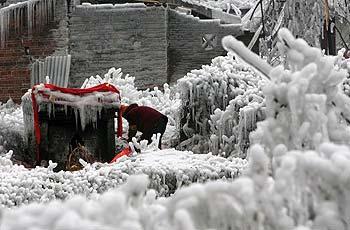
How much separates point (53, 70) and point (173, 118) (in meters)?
5.49

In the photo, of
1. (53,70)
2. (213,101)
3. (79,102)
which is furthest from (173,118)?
(53,70)

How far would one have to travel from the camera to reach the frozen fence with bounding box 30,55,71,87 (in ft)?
54.6

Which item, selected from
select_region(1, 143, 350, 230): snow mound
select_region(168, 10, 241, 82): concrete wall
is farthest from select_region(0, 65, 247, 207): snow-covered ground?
select_region(168, 10, 241, 82): concrete wall

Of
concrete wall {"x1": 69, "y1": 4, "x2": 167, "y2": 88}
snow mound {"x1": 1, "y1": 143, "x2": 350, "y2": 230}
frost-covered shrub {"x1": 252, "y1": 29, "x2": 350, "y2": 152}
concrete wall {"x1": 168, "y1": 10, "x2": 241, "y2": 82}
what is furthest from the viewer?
concrete wall {"x1": 168, "y1": 10, "x2": 241, "y2": 82}

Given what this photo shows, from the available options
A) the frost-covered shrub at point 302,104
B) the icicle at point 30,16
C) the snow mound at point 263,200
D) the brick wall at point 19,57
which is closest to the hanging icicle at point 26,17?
the icicle at point 30,16

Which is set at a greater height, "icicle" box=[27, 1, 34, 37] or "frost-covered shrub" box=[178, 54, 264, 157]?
"icicle" box=[27, 1, 34, 37]

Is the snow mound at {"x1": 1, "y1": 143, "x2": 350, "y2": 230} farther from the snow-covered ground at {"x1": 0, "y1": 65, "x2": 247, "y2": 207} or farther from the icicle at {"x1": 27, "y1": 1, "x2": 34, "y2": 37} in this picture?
the icicle at {"x1": 27, "y1": 1, "x2": 34, "y2": 37}

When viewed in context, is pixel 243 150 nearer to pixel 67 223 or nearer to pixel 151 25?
pixel 67 223

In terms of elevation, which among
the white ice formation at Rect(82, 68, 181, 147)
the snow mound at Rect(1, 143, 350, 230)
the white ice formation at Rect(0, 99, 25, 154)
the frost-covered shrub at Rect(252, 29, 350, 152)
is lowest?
the white ice formation at Rect(0, 99, 25, 154)

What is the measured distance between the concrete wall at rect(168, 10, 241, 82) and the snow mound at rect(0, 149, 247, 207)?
10.7m

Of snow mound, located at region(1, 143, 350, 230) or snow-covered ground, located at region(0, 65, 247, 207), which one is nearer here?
snow mound, located at region(1, 143, 350, 230)

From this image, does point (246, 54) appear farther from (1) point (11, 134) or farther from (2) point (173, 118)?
(2) point (173, 118)

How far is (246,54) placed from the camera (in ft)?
11.5

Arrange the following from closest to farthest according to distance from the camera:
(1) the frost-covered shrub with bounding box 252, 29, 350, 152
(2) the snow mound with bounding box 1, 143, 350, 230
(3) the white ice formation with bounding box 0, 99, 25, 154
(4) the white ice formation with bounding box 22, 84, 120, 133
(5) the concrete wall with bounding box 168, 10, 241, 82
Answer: (2) the snow mound with bounding box 1, 143, 350, 230 < (1) the frost-covered shrub with bounding box 252, 29, 350, 152 < (4) the white ice formation with bounding box 22, 84, 120, 133 < (3) the white ice formation with bounding box 0, 99, 25, 154 < (5) the concrete wall with bounding box 168, 10, 241, 82
